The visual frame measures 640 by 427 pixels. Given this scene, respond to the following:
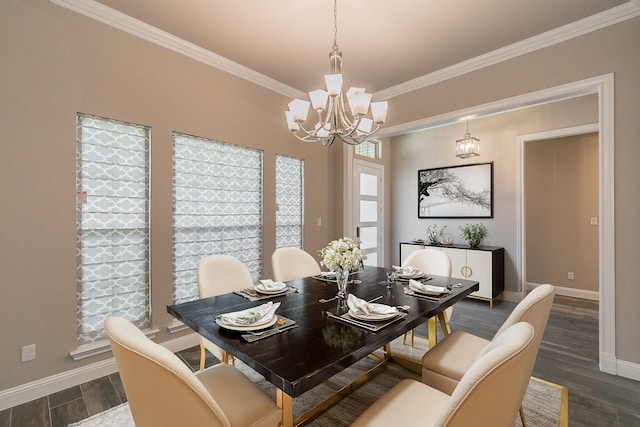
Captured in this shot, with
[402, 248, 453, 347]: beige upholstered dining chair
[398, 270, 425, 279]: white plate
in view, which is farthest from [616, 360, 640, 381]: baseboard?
[398, 270, 425, 279]: white plate

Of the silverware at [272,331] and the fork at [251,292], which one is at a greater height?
the fork at [251,292]

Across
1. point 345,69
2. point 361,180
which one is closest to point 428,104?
point 345,69

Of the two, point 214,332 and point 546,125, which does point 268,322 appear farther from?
point 546,125

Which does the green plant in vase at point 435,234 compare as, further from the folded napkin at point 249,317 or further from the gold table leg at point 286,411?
the gold table leg at point 286,411

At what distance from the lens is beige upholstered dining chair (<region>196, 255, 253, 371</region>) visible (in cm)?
219

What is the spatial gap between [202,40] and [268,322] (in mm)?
2757

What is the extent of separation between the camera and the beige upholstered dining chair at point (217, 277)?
7.19 ft

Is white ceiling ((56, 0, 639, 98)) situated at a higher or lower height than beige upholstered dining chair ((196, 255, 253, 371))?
higher

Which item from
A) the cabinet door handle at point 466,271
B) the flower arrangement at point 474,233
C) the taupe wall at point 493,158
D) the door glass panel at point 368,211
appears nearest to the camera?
the taupe wall at point 493,158

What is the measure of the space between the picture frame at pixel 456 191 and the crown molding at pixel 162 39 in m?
2.98

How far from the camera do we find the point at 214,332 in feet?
4.66

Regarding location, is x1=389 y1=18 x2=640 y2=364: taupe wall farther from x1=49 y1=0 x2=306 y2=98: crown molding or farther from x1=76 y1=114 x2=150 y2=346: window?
x1=76 y1=114 x2=150 y2=346: window

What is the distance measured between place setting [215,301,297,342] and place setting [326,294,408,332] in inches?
11.2

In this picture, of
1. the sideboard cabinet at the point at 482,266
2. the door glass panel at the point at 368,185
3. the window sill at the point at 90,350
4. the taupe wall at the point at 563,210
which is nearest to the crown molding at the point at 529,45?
the door glass panel at the point at 368,185
